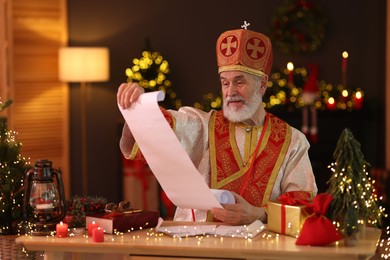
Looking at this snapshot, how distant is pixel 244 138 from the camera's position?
3.75 m

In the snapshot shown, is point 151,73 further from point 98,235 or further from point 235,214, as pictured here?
point 98,235

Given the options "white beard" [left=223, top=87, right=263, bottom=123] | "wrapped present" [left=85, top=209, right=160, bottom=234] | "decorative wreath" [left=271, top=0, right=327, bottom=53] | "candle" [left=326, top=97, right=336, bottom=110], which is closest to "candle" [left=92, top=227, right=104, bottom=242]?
"wrapped present" [left=85, top=209, right=160, bottom=234]

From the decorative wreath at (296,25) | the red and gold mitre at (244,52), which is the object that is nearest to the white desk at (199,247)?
the red and gold mitre at (244,52)

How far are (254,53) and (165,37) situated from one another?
202 inches

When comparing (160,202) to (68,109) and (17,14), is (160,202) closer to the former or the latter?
(68,109)

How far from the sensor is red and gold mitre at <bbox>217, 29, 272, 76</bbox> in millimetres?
3676

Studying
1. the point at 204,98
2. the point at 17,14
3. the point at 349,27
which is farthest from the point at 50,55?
the point at 349,27

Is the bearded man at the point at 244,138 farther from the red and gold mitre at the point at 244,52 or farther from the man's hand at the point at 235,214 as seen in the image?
the man's hand at the point at 235,214

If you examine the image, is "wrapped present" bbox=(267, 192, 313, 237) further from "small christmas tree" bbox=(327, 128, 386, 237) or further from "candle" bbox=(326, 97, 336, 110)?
"candle" bbox=(326, 97, 336, 110)

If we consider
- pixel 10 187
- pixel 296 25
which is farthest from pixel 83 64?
pixel 10 187

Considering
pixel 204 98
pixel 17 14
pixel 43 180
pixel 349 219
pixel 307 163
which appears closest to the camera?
pixel 349 219

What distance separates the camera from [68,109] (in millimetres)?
8773

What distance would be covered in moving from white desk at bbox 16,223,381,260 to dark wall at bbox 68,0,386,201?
18.4 ft

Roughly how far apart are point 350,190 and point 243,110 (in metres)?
0.75
